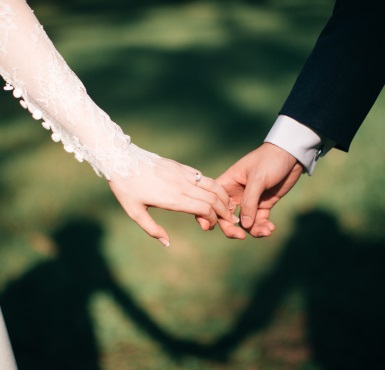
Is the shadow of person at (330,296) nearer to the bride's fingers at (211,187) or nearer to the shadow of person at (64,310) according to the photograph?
the shadow of person at (64,310)

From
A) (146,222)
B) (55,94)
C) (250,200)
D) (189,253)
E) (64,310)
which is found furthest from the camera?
(189,253)

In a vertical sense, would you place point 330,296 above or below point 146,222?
below

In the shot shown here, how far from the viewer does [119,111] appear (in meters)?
2.83

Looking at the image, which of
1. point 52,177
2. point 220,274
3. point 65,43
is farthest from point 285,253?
point 65,43

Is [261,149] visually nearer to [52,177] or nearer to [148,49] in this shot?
[52,177]

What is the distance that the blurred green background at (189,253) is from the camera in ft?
4.93

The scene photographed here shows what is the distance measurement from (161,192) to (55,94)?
247 millimetres

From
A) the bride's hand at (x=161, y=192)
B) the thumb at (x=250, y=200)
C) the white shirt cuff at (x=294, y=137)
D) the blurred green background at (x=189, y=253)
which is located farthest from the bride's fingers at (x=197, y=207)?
the blurred green background at (x=189, y=253)

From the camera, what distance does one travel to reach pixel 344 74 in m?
1.13

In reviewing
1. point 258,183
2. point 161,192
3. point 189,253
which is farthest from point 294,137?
point 189,253

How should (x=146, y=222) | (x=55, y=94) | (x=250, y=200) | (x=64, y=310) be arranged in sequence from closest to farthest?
(x=55, y=94)
(x=146, y=222)
(x=250, y=200)
(x=64, y=310)

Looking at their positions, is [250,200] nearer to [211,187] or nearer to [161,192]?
[211,187]

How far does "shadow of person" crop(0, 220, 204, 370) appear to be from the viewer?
1479 mm

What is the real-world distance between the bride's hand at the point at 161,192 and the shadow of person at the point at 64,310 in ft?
2.02
